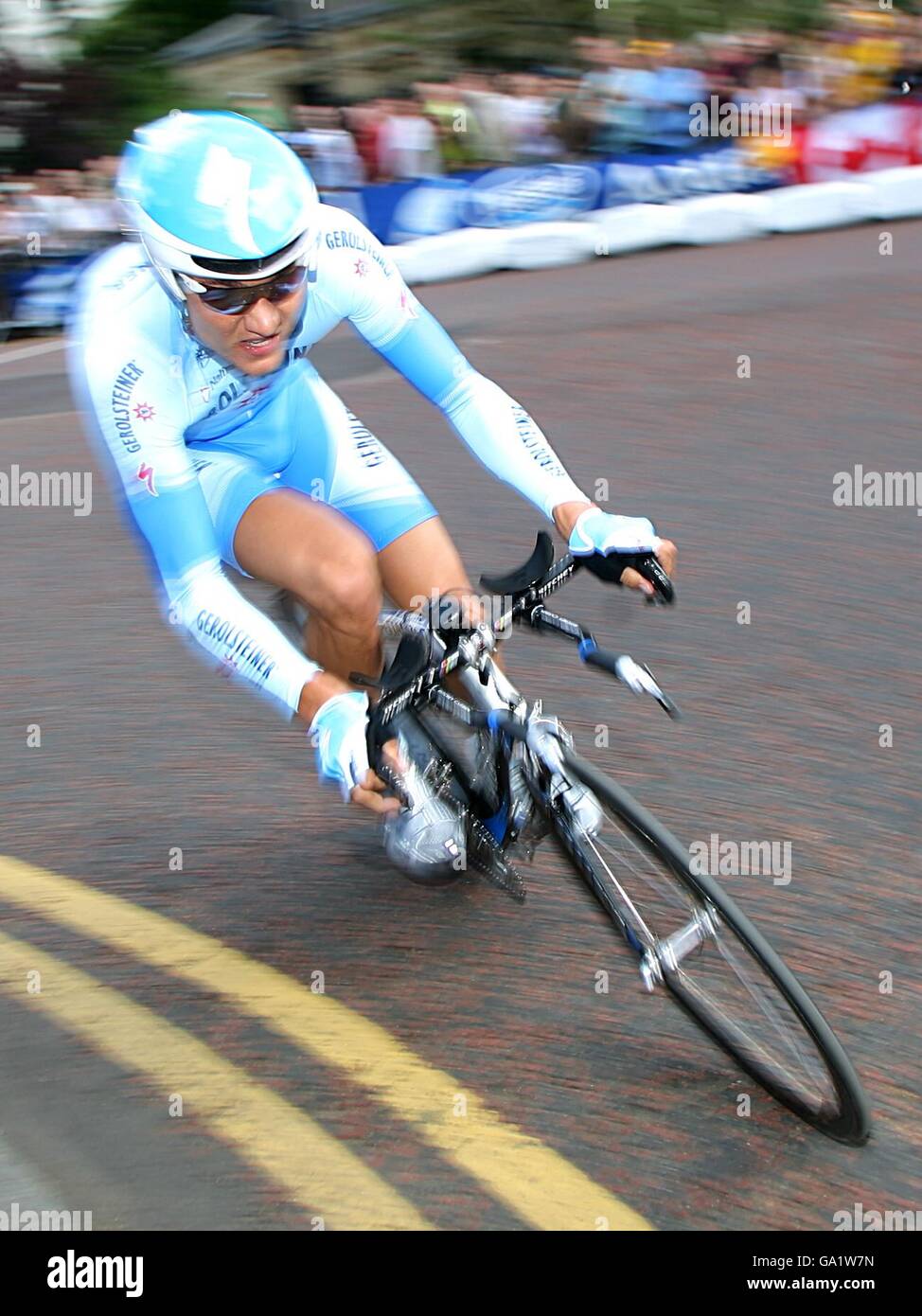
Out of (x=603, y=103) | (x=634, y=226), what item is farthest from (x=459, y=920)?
A: (x=603, y=103)

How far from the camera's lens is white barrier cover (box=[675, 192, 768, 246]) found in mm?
13766

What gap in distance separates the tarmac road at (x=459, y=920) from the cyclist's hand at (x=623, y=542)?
0.08 metres

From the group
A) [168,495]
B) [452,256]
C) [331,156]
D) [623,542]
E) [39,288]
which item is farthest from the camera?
[331,156]

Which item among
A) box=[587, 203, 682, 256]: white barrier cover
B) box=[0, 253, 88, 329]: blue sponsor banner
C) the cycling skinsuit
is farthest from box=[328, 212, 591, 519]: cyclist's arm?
box=[587, 203, 682, 256]: white barrier cover

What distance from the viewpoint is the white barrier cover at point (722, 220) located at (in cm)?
1377

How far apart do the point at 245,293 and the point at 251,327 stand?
7 centimetres

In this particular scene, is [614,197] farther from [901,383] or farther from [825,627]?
[825,627]

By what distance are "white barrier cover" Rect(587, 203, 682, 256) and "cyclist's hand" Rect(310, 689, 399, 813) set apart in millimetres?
11281

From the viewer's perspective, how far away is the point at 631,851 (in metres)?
3.17

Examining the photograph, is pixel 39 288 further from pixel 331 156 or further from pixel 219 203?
pixel 219 203

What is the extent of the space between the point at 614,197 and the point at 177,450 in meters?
11.5

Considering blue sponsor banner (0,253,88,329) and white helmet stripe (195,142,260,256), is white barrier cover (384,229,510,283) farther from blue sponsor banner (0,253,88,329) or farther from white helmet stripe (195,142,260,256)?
white helmet stripe (195,142,260,256)

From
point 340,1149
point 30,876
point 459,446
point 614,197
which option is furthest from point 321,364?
point 340,1149

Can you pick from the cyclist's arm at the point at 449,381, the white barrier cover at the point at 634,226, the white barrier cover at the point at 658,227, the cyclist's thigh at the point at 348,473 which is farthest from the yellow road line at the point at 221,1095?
the white barrier cover at the point at 634,226
